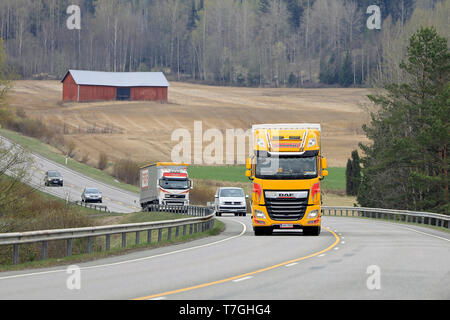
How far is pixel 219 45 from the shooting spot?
7234 inches

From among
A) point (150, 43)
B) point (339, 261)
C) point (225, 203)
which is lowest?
point (225, 203)

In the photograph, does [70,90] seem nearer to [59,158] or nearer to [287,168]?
[59,158]

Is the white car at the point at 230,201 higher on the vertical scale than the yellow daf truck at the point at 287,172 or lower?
lower

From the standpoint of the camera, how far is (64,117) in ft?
391

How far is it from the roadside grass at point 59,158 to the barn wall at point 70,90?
34688mm

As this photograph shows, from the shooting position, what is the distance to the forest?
574 feet

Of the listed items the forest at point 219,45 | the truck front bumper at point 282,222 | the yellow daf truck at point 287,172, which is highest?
the forest at point 219,45

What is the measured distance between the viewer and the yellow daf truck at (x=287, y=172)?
28266mm

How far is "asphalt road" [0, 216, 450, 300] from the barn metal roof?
117m

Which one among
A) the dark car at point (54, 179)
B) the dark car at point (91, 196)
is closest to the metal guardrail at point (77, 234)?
the dark car at point (91, 196)

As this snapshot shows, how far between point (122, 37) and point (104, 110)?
204ft

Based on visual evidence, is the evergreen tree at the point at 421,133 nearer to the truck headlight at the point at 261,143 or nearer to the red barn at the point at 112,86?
the truck headlight at the point at 261,143

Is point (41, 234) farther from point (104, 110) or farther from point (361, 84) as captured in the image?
point (361, 84)

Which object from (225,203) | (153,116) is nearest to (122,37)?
(153,116)
